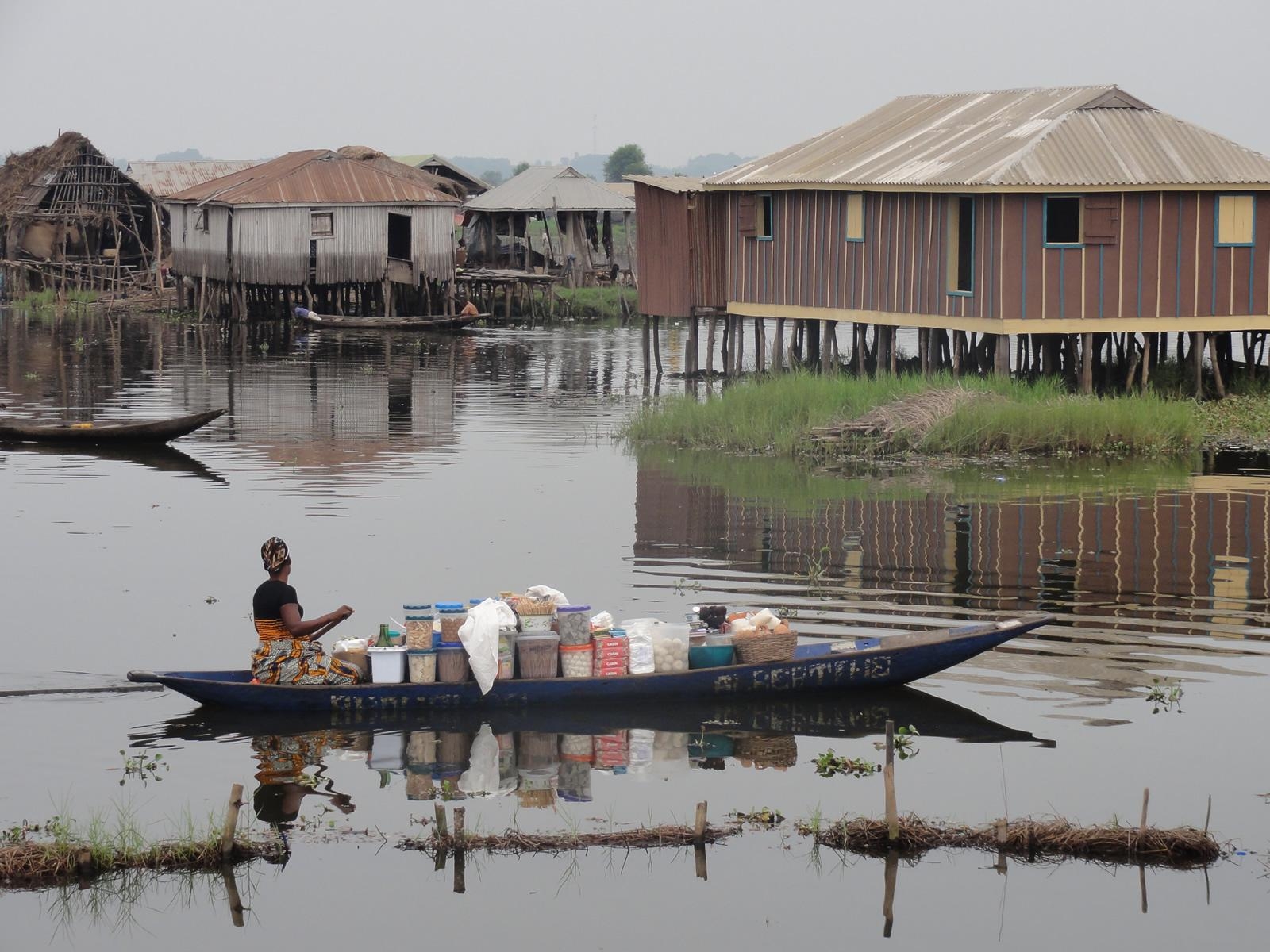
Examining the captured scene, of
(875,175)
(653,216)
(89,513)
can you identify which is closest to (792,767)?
(89,513)

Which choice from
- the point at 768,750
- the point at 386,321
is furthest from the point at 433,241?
the point at 768,750

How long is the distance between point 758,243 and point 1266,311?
875 cm

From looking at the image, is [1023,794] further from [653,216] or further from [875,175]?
[653,216]

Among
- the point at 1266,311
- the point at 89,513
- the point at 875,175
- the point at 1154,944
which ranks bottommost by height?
the point at 1154,944

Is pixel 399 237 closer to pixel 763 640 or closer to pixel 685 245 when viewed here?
pixel 685 245

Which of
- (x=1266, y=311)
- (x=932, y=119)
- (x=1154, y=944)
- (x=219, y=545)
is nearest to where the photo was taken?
(x=1154, y=944)

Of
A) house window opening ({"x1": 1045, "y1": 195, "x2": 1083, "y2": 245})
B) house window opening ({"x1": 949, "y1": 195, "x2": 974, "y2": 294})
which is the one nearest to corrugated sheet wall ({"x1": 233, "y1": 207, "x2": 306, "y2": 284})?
house window opening ({"x1": 949, "y1": 195, "x2": 974, "y2": 294})

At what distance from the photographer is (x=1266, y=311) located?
27.5m

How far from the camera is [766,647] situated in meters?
13.0

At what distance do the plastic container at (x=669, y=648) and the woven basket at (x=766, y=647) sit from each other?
0.40m

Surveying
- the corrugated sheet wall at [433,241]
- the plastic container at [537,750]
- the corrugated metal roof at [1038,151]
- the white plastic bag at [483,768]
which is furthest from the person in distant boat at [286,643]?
the corrugated sheet wall at [433,241]

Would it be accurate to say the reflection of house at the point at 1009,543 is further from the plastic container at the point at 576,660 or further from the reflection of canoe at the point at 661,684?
the plastic container at the point at 576,660

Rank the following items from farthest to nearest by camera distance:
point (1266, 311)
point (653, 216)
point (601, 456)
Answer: point (653, 216) < point (1266, 311) < point (601, 456)

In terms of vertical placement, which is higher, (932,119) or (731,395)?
(932,119)
